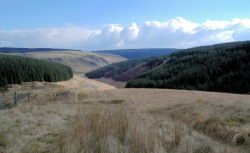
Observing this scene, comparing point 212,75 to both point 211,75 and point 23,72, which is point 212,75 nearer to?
point 211,75

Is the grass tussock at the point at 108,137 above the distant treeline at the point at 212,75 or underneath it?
above

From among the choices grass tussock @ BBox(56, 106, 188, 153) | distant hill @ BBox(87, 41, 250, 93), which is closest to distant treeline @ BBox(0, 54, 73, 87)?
distant hill @ BBox(87, 41, 250, 93)

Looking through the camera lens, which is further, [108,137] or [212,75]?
[212,75]

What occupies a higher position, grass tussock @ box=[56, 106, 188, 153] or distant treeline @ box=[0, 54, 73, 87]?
grass tussock @ box=[56, 106, 188, 153]

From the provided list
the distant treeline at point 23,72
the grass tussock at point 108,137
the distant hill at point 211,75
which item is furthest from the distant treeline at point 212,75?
the grass tussock at point 108,137

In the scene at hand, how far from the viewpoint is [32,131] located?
14.5 feet

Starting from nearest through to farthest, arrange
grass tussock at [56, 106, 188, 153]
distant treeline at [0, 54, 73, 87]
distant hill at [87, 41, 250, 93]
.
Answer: grass tussock at [56, 106, 188, 153] < distant treeline at [0, 54, 73, 87] < distant hill at [87, 41, 250, 93]

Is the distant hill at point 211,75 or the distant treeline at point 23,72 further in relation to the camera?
the distant hill at point 211,75

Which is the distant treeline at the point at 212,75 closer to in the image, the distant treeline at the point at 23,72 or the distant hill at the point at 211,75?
the distant hill at the point at 211,75

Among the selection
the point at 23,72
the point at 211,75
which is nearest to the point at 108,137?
the point at 23,72

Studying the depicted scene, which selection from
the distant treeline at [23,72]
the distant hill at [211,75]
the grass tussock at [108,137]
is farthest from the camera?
the distant hill at [211,75]

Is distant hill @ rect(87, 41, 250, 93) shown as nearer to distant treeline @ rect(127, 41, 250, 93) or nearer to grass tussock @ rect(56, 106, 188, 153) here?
distant treeline @ rect(127, 41, 250, 93)

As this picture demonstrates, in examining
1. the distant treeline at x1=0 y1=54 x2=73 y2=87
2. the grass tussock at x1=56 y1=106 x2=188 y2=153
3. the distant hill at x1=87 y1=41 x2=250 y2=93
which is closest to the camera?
the grass tussock at x1=56 y1=106 x2=188 y2=153

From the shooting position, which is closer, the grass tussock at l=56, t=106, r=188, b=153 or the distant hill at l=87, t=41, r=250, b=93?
the grass tussock at l=56, t=106, r=188, b=153
